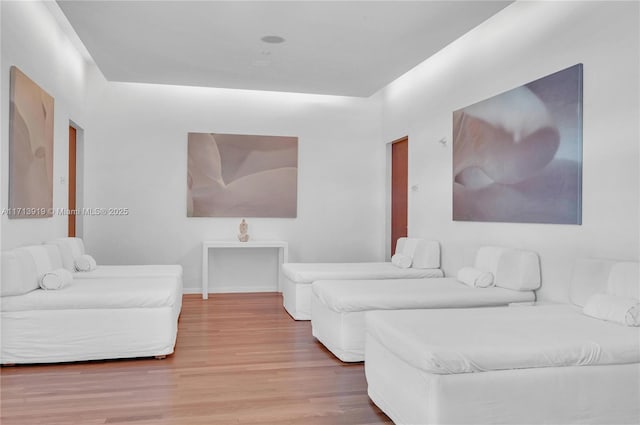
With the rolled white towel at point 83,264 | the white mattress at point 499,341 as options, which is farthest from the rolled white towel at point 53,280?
the white mattress at point 499,341

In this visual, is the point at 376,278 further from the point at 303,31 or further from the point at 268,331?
the point at 303,31

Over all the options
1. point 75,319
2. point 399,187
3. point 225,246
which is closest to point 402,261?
point 399,187

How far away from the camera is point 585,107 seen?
132 inches

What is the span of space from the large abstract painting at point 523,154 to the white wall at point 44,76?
3.83m

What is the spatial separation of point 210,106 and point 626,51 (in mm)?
4990

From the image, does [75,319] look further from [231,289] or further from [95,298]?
[231,289]

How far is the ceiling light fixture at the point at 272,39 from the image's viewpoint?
176 inches

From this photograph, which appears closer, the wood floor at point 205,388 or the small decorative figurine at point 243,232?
the wood floor at point 205,388

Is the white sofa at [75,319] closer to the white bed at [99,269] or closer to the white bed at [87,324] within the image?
the white bed at [87,324]

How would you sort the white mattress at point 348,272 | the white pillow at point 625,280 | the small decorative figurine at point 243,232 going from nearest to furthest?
the white pillow at point 625,280
the white mattress at point 348,272
the small decorative figurine at point 243,232

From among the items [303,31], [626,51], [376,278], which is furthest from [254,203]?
Answer: [626,51]

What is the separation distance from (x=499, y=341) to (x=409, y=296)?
1418 mm

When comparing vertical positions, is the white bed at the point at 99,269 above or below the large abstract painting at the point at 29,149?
below

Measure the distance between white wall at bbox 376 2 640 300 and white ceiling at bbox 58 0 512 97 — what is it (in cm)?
37
